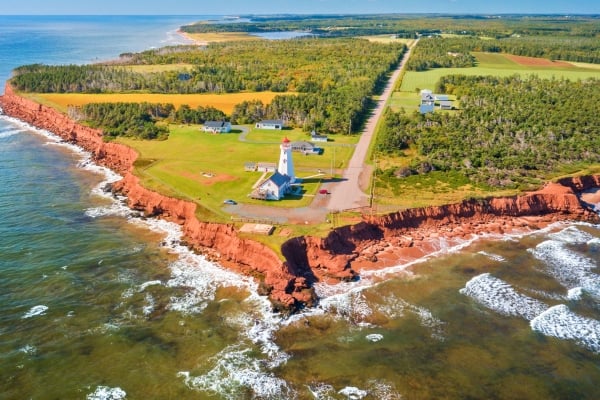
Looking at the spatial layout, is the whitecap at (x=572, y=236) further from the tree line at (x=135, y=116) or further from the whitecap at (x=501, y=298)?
the tree line at (x=135, y=116)

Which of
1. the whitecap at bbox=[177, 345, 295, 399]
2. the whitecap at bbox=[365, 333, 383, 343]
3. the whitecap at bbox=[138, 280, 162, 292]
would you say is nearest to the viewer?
the whitecap at bbox=[177, 345, 295, 399]

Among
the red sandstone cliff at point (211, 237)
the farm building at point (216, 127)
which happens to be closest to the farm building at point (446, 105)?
the farm building at point (216, 127)

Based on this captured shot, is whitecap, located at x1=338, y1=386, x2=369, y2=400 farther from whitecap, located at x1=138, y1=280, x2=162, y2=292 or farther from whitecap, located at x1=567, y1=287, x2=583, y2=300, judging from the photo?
whitecap, located at x1=567, y1=287, x2=583, y2=300

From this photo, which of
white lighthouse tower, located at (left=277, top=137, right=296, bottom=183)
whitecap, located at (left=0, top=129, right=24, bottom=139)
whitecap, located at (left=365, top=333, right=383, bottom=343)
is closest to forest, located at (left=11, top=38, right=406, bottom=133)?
whitecap, located at (left=0, top=129, right=24, bottom=139)

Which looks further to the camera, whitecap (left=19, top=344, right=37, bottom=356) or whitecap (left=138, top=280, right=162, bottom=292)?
whitecap (left=138, top=280, right=162, bottom=292)

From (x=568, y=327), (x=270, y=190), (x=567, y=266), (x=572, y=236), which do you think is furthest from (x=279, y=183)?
(x=572, y=236)

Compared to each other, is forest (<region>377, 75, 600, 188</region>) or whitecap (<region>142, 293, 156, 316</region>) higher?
forest (<region>377, 75, 600, 188</region>)

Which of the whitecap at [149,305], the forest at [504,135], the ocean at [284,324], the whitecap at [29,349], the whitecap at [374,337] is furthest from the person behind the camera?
the forest at [504,135]
